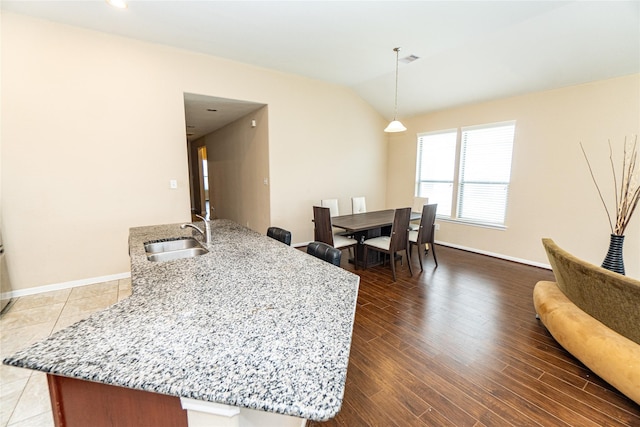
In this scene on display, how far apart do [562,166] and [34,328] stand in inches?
244

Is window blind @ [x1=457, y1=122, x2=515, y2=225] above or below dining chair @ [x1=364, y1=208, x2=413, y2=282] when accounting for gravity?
above

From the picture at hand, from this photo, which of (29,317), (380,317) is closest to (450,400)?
(380,317)

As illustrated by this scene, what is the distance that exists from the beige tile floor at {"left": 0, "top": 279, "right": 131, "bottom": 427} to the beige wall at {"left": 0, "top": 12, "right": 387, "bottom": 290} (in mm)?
321

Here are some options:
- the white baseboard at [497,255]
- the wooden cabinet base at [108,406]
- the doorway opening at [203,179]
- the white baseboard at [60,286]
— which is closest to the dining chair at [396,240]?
the white baseboard at [497,255]

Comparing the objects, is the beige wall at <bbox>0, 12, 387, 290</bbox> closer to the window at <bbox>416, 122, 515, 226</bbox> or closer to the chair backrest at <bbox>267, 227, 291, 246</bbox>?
the chair backrest at <bbox>267, 227, 291, 246</bbox>

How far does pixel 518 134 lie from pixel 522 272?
204 centimetres

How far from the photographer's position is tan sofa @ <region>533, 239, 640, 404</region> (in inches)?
63.9

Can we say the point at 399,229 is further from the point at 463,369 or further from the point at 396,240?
the point at 463,369

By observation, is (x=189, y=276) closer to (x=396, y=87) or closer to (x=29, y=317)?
(x=29, y=317)

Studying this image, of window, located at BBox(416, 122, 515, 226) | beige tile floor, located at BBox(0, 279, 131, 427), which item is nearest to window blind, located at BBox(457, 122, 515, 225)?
window, located at BBox(416, 122, 515, 226)

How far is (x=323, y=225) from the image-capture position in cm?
368

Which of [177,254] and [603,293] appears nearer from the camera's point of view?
[603,293]

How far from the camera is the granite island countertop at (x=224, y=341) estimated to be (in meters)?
0.68

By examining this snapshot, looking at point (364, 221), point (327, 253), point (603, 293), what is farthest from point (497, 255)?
point (327, 253)
